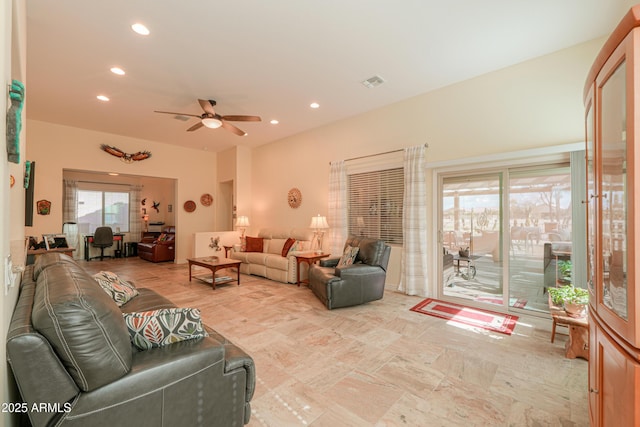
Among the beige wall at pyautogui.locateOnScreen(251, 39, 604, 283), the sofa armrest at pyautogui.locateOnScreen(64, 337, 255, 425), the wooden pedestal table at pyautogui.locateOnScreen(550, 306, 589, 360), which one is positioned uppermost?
the beige wall at pyautogui.locateOnScreen(251, 39, 604, 283)

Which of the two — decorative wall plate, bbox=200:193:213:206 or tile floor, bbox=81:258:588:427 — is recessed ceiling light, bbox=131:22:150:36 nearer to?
tile floor, bbox=81:258:588:427

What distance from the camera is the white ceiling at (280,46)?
257 cm

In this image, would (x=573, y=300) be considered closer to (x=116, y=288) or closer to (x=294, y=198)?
(x=116, y=288)

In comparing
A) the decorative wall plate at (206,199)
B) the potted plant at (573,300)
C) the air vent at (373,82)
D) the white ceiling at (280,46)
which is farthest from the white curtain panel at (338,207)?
the decorative wall plate at (206,199)

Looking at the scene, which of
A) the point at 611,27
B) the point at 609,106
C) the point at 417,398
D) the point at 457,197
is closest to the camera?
the point at 609,106

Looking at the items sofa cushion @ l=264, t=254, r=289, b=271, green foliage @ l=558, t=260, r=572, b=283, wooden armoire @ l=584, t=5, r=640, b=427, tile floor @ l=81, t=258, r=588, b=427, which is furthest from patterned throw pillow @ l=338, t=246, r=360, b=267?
wooden armoire @ l=584, t=5, r=640, b=427

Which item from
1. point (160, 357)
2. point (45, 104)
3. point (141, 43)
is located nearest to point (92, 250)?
point (45, 104)

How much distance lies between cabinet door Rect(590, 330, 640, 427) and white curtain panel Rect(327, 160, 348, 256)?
163 inches

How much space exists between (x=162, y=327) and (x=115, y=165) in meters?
6.61

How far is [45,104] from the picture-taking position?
4.67m

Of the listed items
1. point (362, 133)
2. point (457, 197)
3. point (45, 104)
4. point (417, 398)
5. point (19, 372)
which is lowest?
point (417, 398)

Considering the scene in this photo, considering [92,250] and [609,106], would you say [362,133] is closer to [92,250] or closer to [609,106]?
[609,106]

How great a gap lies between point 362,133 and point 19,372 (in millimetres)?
4993

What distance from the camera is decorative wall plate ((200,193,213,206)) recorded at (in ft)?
26.0
